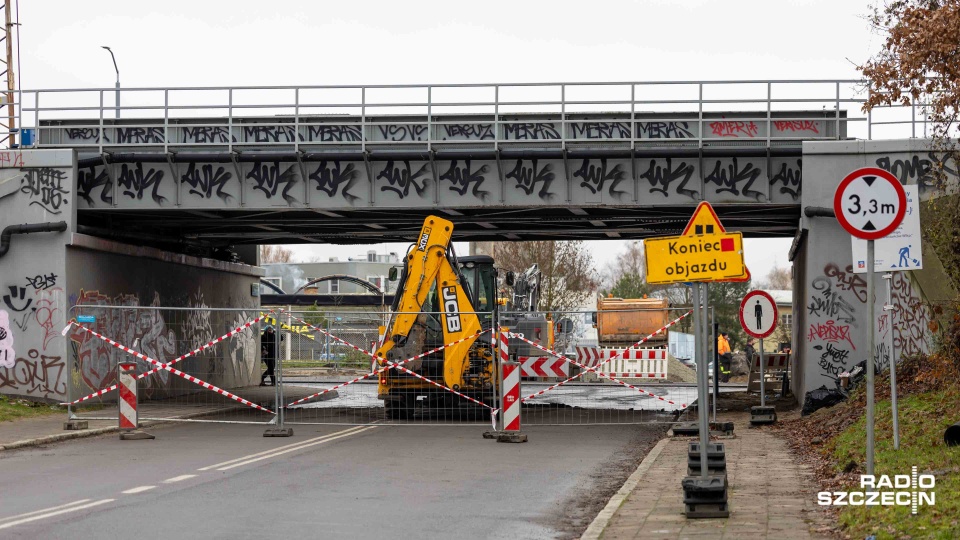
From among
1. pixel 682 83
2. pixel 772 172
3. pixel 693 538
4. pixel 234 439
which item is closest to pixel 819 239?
pixel 772 172

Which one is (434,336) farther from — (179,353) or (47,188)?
(47,188)

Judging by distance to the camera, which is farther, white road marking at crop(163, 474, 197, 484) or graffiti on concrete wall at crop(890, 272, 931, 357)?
graffiti on concrete wall at crop(890, 272, 931, 357)

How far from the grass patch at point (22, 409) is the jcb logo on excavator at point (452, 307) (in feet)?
26.6

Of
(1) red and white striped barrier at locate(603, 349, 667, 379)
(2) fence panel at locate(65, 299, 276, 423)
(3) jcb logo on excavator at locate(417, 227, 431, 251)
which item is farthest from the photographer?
(3) jcb logo on excavator at locate(417, 227, 431, 251)

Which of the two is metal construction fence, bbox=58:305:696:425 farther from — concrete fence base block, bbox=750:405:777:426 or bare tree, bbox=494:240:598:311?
bare tree, bbox=494:240:598:311

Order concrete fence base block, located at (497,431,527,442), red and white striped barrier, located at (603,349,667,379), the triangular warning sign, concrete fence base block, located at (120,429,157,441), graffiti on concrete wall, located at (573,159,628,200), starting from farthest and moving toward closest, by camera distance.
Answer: graffiti on concrete wall, located at (573,159,628,200), red and white striped barrier, located at (603,349,667,379), concrete fence base block, located at (120,429,157,441), concrete fence base block, located at (497,431,527,442), the triangular warning sign

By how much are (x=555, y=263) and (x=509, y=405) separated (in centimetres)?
4219

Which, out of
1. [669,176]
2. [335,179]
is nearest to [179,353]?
[335,179]

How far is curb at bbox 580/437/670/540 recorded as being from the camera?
29.2ft

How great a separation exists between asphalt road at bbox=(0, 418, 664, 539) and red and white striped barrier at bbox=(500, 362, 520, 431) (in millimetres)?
443

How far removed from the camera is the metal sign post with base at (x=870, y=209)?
980cm

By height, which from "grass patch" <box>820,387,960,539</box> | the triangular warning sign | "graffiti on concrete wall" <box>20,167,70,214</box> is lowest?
"grass patch" <box>820,387,960,539</box>

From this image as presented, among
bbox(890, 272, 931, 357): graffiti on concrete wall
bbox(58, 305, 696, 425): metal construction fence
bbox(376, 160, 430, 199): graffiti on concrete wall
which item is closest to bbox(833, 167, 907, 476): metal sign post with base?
bbox(58, 305, 696, 425): metal construction fence

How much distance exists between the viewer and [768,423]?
19.0m
